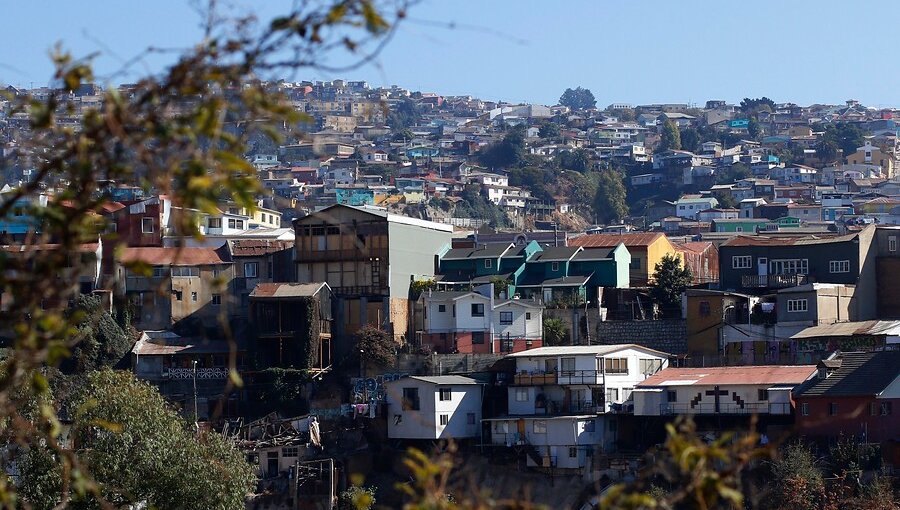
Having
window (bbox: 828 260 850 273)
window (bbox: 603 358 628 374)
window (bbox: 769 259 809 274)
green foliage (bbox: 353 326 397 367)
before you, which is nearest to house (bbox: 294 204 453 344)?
green foliage (bbox: 353 326 397 367)

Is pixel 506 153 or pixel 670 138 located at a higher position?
pixel 670 138

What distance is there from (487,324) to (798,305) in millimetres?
9218

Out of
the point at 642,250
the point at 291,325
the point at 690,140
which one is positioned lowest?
the point at 291,325

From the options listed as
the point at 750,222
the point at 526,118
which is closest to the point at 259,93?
the point at 750,222

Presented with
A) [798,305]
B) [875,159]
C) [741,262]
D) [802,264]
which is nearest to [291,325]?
[741,262]

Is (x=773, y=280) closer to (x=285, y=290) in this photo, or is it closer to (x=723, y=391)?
(x=723, y=391)

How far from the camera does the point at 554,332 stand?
46812 millimetres

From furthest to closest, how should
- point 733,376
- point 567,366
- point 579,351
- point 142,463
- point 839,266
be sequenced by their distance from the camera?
point 839,266 < point 579,351 < point 567,366 < point 733,376 < point 142,463

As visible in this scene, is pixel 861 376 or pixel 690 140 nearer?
pixel 861 376

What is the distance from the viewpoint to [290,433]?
42.8 meters

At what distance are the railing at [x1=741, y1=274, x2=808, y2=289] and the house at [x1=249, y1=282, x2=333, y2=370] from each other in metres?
12.7

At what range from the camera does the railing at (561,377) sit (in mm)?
41406

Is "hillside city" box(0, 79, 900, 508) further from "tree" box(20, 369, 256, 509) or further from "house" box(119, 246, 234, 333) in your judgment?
"tree" box(20, 369, 256, 509)

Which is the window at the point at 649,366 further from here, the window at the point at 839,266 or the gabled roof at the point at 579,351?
the window at the point at 839,266
